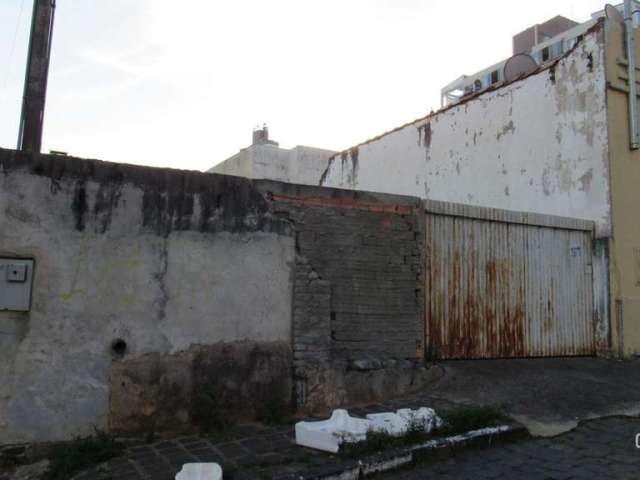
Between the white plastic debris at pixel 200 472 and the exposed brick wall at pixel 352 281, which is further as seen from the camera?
the exposed brick wall at pixel 352 281

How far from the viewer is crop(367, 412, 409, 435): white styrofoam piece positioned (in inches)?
178

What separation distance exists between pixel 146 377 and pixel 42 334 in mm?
932

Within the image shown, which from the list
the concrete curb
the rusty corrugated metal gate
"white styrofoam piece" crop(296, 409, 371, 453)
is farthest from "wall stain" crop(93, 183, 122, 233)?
the rusty corrugated metal gate

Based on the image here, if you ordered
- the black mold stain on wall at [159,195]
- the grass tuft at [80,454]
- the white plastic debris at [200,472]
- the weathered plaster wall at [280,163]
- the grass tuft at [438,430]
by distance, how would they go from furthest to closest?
the weathered plaster wall at [280,163] → the black mold stain on wall at [159,195] → the grass tuft at [438,430] → the grass tuft at [80,454] → the white plastic debris at [200,472]

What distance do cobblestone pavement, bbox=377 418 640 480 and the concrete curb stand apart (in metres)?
0.06

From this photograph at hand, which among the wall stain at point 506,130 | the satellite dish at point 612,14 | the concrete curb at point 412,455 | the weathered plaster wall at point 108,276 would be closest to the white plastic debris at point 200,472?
the concrete curb at point 412,455

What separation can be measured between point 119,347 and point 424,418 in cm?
273

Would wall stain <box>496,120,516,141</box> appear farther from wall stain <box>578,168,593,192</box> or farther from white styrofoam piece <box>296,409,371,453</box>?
white styrofoam piece <box>296,409,371,453</box>

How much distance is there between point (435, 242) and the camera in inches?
281

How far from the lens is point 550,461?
4324mm

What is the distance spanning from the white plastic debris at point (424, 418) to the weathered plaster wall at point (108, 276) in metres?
1.54

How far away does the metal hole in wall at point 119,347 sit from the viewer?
4719 mm

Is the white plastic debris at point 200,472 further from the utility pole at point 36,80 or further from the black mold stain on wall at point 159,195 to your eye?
the utility pole at point 36,80

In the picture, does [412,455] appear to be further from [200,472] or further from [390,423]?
[200,472]
